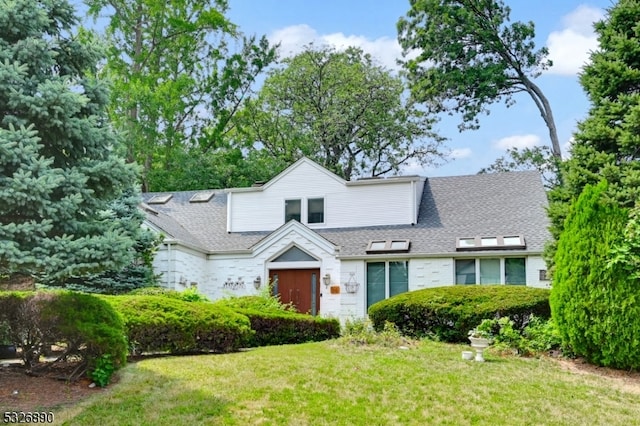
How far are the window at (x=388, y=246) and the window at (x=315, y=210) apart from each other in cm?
260

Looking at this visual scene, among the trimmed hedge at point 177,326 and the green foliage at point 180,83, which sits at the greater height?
the green foliage at point 180,83

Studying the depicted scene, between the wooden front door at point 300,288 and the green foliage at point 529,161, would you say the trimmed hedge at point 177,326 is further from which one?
the green foliage at point 529,161

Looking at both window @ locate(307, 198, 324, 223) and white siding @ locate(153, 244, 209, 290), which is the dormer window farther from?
white siding @ locate(153, 244, 209, 290)

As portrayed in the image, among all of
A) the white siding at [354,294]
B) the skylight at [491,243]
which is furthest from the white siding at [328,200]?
the skylight at [491,243]

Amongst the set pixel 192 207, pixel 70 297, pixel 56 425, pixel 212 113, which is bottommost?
pixel 56 425

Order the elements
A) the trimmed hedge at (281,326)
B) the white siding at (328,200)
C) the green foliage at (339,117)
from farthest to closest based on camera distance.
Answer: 1. the green foliage at (339,117)
2. the white siding at (328,200)
3. the trimmed hedge at (281,326)

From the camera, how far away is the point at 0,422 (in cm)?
617

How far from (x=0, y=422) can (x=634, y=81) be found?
12.1m

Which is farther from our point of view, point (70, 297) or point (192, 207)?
point (192, 207)

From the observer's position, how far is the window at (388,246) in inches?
699

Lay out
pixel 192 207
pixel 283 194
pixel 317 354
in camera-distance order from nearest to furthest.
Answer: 1. pixel 317 354
2. pixel 283 194
3. pixel 192 207

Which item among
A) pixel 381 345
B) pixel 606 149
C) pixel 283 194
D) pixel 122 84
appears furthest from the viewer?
pixel 122 84

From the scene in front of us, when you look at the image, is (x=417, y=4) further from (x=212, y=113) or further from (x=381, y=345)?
(x=381, y=345)

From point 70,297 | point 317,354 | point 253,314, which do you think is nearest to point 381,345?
point 317,354
